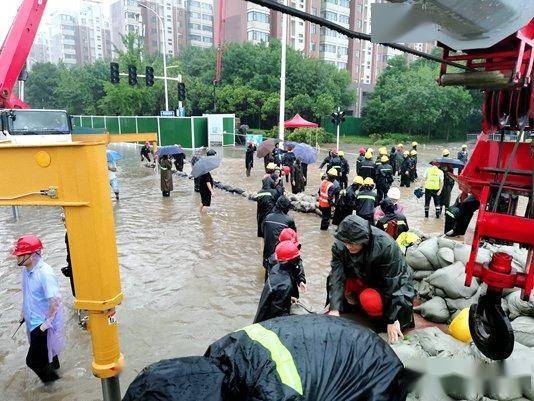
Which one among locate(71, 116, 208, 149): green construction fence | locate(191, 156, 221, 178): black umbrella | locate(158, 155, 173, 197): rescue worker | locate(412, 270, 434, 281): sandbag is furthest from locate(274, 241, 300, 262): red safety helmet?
locate(71, 116, 208, 149): green construction fence

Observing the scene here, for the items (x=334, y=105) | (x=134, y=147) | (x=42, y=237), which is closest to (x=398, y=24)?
(x=42, y=237)

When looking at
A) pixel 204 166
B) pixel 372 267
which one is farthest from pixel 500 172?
pixel 204 166

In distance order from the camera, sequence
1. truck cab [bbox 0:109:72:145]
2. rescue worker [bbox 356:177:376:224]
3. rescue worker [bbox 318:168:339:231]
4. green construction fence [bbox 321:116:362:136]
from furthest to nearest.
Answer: green construction fence [bbox 321:116:362:136] → truck cab [bbox 0:109:72:145] → rescue worker [bbox 318:168:339:231] → rescue worker [bbox 356:177:376:224]

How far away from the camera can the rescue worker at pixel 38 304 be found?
3.63m

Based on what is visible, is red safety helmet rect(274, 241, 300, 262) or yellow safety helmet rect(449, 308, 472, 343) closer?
yellow safety helmet rect(449, 308, 472, 343)

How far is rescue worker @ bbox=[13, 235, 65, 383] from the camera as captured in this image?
143 inches

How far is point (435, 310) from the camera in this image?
4.31 meters

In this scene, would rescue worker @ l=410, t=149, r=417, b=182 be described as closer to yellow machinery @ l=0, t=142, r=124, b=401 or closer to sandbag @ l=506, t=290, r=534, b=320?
sandbag @ l=506, t=290, r=534, b=320

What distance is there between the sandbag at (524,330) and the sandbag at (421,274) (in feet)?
4.38

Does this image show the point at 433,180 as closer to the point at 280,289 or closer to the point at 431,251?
the point at 431,251

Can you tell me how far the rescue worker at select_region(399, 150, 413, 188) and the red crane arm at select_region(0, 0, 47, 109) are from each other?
453 inches

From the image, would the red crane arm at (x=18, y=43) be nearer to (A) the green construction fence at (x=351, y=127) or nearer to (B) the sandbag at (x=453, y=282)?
(B) the sandbag at (x=453, y=282)

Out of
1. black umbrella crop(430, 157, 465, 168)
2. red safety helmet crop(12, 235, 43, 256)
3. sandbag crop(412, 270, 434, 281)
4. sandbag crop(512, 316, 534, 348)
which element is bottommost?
sandbag crop(412, 270, 434, 281)

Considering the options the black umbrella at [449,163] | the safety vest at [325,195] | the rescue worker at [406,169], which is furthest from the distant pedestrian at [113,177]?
the rescue worker at [406,169]
